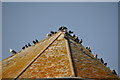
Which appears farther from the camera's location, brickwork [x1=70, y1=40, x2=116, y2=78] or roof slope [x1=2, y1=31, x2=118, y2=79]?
Result: brickwork [x1=70, y1=40, x2=116, y2=78]

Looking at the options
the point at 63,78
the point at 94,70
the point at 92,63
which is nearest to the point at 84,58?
the point at 92,63

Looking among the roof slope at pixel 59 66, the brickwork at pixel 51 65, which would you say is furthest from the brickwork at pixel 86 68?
the brickwork at pixel 51 65

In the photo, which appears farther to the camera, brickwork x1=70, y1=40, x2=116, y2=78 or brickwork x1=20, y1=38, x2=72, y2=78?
brickwork x1=70, y1=40, x2=116, y2=78

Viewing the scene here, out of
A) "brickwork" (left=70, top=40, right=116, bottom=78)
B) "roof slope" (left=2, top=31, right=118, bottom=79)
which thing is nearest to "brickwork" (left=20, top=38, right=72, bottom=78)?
"roof slope" (left=2, top=31, right=118, bottom=79)

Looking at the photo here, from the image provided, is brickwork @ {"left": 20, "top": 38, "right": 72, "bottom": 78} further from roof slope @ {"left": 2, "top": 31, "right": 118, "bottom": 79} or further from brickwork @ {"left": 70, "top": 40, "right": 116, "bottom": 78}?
brickwork @ {"left": 70, "top": 40, "right": 116, "bottom": 78}

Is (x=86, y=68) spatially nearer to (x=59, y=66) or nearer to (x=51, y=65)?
(x=59, y=66)

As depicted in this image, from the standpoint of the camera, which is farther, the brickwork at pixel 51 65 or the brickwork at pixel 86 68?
the brickwork at pixel 86 68

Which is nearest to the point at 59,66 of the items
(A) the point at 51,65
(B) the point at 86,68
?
(A) the point at 51,65

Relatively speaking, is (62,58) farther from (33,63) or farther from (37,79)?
(37,79)

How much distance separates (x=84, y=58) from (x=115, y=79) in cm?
206

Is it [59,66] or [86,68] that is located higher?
[59,66]

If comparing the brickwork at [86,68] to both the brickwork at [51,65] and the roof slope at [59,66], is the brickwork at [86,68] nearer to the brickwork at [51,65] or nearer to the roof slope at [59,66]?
the roof slope at [59,66]

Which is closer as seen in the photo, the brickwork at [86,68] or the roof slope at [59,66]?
the roof slope at [59,66]

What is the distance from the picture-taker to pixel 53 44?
44.2 ft
